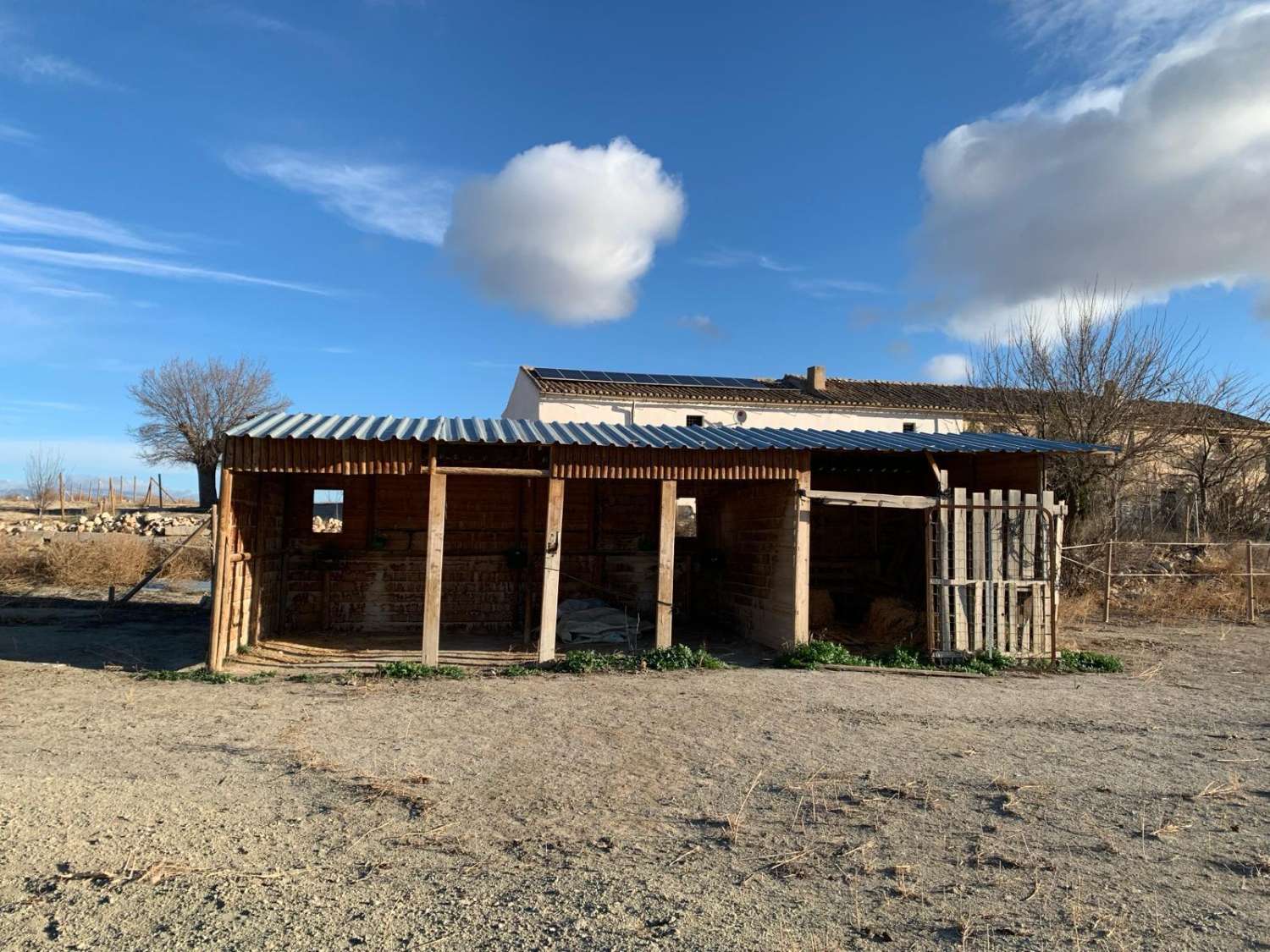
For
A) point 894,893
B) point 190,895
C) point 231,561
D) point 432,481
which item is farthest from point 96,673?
point 894,893

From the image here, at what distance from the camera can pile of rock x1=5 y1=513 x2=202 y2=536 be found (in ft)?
83.0

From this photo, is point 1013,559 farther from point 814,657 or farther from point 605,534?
point 605,534

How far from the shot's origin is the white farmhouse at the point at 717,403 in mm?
28594

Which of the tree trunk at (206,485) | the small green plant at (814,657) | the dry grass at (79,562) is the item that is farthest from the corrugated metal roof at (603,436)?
the tree trunk at (206,485)

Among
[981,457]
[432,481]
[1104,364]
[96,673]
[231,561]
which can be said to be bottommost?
[96,673]

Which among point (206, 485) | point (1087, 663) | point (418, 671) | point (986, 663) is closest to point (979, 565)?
point (986, 663)

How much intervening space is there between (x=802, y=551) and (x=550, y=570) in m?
3.35

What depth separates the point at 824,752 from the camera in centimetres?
664

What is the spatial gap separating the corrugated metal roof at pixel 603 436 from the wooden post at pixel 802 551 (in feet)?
1.65

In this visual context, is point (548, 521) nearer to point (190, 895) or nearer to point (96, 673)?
point (96, 673)

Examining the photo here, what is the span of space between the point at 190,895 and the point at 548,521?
6655mm

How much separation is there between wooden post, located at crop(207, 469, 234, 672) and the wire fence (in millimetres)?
13500

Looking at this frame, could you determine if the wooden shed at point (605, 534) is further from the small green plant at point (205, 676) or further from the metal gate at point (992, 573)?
the small green plant at point (205, 676)

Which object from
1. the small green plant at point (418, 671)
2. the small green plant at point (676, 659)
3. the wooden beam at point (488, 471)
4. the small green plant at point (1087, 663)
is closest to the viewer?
the small green plant at point (418, 671)
